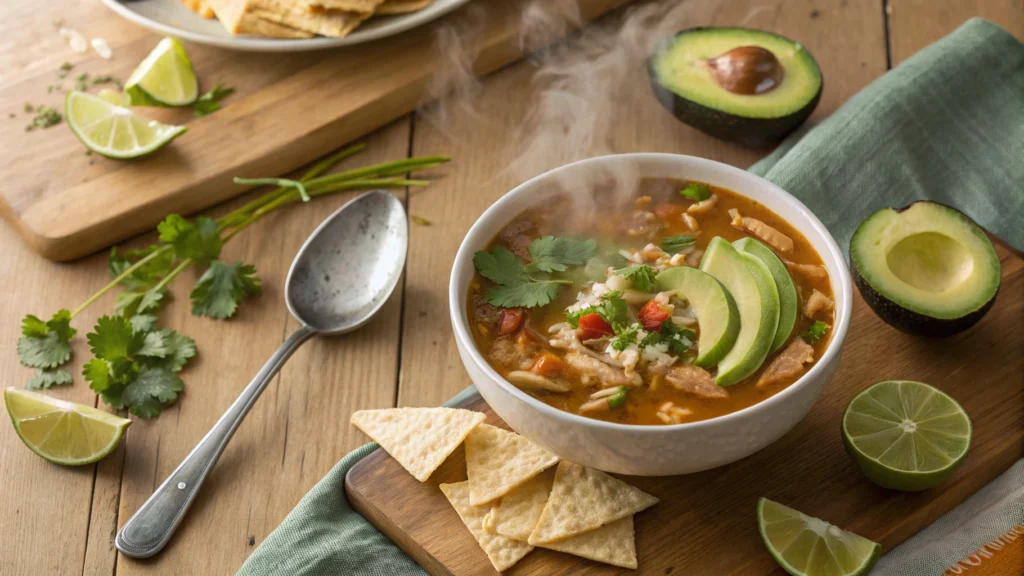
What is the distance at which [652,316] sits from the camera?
7.72ft

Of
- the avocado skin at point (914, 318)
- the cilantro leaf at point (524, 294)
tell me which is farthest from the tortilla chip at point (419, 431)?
the avocado skin at point (914, 318)

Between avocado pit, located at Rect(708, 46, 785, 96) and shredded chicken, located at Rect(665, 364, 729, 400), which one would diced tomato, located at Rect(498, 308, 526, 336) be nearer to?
shredded chicken, located at Rect(665, 364, 729, 400)

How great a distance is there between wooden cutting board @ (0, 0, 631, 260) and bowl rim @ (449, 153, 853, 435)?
1.35 m

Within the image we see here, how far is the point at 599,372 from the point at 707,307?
301 millimetres

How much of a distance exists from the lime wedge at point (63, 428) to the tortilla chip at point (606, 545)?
4.33 ft

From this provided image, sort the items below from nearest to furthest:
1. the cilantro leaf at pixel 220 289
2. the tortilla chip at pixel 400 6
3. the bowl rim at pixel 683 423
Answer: the bowl rim at pixel 683 423
the cilantro leaf at pixel 220 289
the tortilla chip at pixel 400 6

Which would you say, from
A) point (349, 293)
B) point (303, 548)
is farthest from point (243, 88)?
point (303, 548)

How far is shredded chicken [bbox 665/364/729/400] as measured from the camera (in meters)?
2.25

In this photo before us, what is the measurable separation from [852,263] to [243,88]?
2404 millimetres

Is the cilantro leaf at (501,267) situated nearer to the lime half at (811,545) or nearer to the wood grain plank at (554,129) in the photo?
the wood grain plank at (554,129)

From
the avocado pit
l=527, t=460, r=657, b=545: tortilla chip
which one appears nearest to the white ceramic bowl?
l=527, t=460, r=657, b=545: tortilla chip

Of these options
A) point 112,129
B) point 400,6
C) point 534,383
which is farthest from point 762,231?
point 112,129

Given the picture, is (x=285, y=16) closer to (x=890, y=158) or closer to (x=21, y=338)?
(x=21, y=338)

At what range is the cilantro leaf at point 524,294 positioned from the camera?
2.44 metres
